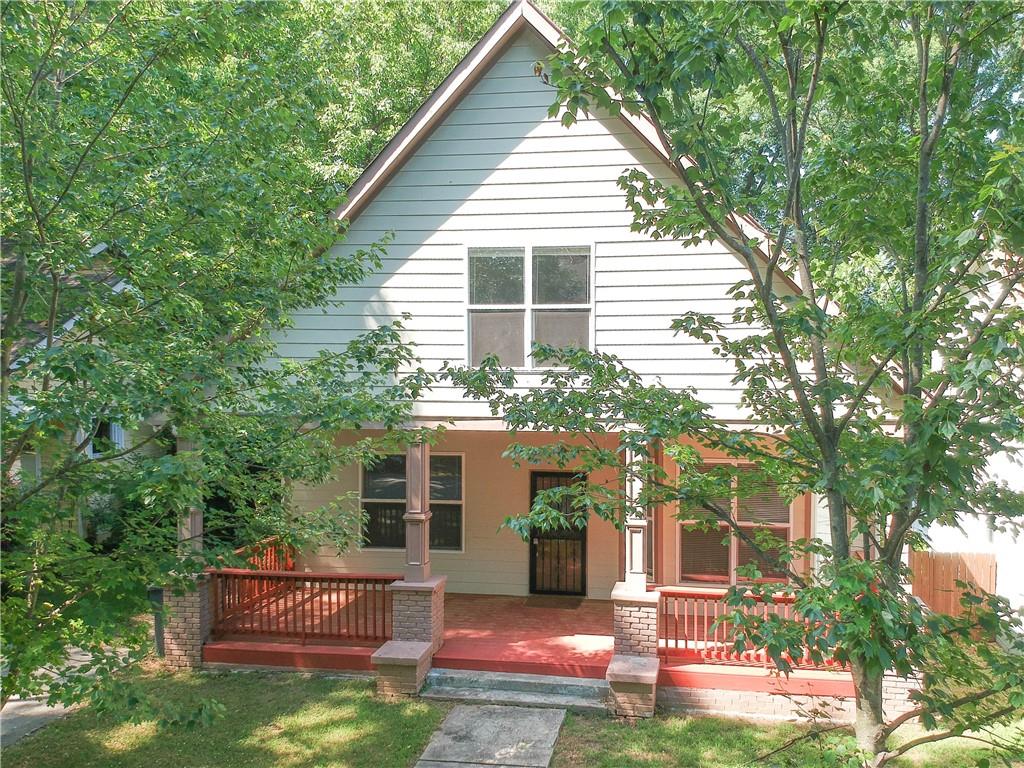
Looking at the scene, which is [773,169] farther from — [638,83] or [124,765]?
[124,765]


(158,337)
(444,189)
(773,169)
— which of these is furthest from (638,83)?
(444,189)

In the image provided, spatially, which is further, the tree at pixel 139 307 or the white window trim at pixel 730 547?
the white window trim at pixel 730 547

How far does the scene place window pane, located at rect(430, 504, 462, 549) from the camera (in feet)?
42.4

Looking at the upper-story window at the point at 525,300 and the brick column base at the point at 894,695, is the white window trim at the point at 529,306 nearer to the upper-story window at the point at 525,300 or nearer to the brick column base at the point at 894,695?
the upper-story window at the point at 525,300

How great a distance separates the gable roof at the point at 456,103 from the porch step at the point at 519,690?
547cm

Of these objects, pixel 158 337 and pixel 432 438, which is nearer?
pixel 158 337

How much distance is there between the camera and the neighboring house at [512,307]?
9.12m

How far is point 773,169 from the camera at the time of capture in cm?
489

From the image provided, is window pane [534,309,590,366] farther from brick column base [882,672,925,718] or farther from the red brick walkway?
brick column base [882,672,925,718]

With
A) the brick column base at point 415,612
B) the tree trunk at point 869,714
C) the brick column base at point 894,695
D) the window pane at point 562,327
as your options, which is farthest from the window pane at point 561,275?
the tree trunk at point 869,714

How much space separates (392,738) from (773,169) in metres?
6.81

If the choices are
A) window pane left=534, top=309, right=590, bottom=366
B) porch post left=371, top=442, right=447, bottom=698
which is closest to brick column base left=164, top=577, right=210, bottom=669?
porch post left=371, top=442, right=447, bottom=698

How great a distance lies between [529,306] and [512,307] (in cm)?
23

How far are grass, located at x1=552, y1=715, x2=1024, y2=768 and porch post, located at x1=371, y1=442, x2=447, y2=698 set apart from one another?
6.61 feet
